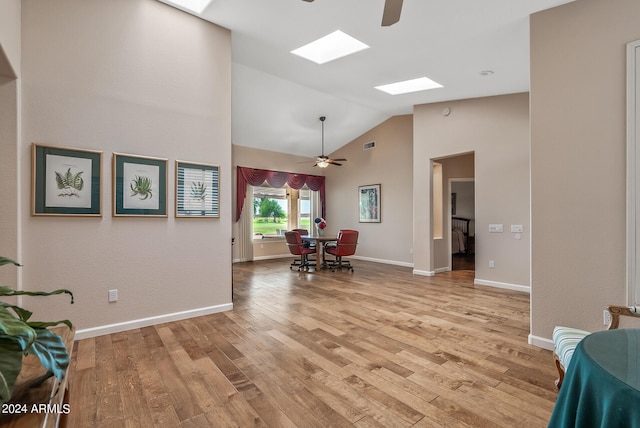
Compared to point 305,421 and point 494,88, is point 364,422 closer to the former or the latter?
point 305,421

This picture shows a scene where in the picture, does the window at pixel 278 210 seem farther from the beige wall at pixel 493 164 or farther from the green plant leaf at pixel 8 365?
the green plant leaf at pixel 8 365

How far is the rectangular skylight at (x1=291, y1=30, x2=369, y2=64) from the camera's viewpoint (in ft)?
12.9

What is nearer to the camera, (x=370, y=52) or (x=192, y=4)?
(x=192, y=4)

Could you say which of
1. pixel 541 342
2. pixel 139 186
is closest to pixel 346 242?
pixel 541 342

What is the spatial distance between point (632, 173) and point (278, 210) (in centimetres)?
746

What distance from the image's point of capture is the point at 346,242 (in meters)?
6.71

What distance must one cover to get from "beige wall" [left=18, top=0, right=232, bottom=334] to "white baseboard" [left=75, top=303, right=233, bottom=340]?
0.02m

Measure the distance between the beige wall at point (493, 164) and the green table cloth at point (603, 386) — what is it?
4275 mm

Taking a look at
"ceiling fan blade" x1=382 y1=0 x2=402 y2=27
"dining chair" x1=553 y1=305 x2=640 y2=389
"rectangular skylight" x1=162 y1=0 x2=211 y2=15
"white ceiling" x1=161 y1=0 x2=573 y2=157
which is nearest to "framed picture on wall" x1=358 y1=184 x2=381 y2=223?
"white ceiling" x1=161 y1=0 x2=573 y2=157

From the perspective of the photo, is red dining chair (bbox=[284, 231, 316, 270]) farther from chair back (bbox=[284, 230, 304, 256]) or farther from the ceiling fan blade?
the ceiling fan blade

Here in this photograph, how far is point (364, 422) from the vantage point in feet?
5.65

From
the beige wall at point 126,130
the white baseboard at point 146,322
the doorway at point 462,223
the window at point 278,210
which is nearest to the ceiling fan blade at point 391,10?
the beige wall at point 126,130

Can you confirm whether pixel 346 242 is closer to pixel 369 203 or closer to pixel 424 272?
pixel 424 272

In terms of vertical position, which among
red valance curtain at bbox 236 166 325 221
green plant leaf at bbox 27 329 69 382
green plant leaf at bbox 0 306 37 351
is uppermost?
red valance curtain at bbox 236 166 325 221
